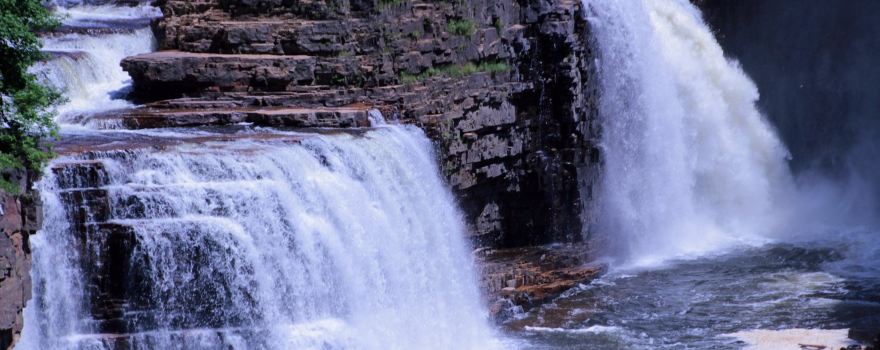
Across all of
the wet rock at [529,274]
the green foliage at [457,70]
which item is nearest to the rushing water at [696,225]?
the wet rock at [529,274]

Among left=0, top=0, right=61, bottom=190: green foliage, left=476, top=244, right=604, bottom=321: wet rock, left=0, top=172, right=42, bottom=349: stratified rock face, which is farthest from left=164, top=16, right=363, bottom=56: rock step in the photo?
left=0, top=172, right=42, bottom=349: stratified rock face

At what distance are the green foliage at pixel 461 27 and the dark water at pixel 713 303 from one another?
610 cm

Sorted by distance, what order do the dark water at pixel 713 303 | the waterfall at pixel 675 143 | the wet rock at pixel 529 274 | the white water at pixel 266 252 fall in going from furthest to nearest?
the waterfall at pixel 675 143 → the wet rock at pixel 529 274 → the dark water at pixel 713 303 → the white water at pixel 266 252

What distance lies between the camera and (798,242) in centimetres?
3269

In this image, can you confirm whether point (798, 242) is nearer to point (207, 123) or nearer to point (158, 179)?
point (207, 123)

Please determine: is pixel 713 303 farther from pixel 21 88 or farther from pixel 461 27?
pixel 21 88

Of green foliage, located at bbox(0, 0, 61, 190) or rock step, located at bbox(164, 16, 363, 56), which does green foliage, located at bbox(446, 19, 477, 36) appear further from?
green foliage, located at bbox(0, 0, 61, 190)

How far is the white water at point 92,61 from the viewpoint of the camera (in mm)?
24406

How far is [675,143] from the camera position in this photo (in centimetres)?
3366

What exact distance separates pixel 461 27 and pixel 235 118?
21.9 ft

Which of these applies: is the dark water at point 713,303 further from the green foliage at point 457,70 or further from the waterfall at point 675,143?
the green foliage at point 457,70

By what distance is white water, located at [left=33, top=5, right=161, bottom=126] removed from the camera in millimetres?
24406

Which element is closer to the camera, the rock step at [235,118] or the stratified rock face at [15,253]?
the stratified rock face at [15,253]

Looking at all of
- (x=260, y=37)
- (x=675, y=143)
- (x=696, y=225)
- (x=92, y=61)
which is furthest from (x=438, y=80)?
(x=696, y=225)
